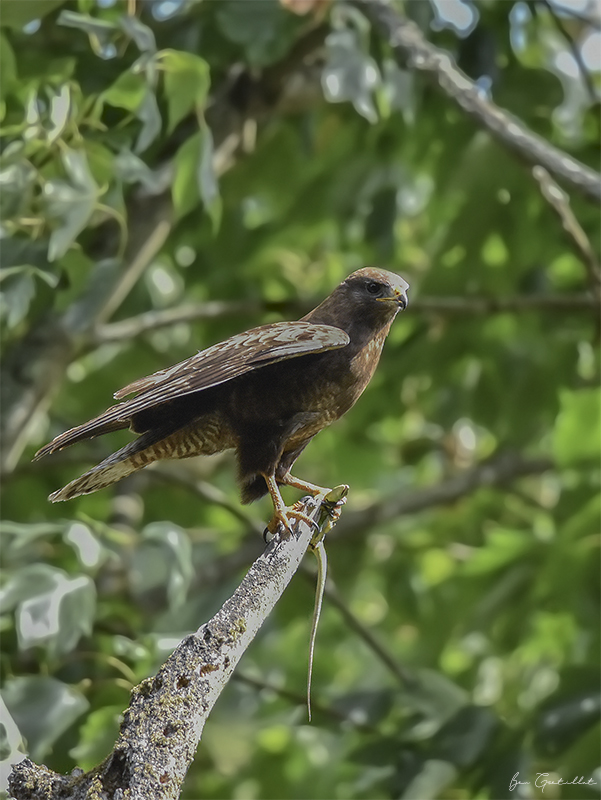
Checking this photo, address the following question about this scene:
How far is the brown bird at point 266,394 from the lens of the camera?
→ 254cm

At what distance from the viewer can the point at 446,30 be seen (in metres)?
6.39

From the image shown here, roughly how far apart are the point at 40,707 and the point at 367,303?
7.24 ft

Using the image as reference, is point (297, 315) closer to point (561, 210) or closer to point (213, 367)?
point (561, 210)

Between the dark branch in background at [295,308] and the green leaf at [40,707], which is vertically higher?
the dark branch in background at [295,308]

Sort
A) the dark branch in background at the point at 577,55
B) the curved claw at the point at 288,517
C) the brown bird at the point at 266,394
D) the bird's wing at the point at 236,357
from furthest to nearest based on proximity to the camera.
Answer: the dark branch in background at the point at 577,55 < the curved claw at the point at 288,517 < the brown bird at the point at 266,394 < the bird's wing at the point at 236,357

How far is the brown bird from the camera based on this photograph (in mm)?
2545

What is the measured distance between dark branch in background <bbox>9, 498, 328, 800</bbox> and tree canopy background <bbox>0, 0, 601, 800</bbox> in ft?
5.61

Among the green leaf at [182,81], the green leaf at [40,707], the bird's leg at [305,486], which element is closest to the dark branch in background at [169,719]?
the bird's leg at [305,486]

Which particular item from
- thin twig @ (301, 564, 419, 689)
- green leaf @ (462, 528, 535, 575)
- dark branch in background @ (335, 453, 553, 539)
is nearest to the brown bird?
thin twig @ (301, 564, 419, 689)

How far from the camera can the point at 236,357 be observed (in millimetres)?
2506

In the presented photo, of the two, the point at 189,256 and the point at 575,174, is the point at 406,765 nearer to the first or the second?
the point at 575,174

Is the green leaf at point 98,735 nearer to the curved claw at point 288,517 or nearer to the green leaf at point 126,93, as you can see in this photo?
the curved claw at point 288,517

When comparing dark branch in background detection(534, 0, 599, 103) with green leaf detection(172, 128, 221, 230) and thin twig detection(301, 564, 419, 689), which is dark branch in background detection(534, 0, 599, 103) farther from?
thin twig detection(301, 564, 419, 689)

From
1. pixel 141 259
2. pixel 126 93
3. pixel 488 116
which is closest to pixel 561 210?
pixel 488 116
